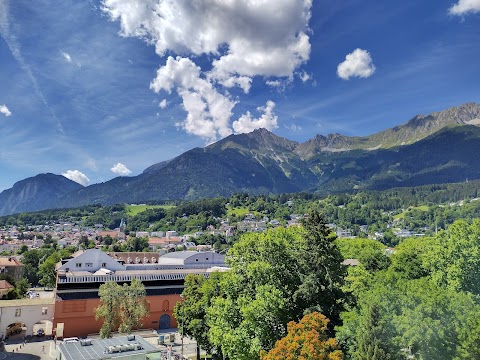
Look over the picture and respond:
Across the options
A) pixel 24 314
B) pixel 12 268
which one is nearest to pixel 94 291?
pixel 24 314

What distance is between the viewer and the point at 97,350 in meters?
29.3

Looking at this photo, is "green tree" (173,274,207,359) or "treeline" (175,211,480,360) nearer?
"treeline" (175,211,480,360)

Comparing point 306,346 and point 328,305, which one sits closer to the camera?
point 306,346

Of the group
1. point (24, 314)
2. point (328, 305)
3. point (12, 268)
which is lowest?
point (24, 314)

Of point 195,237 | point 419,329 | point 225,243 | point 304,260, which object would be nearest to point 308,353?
point 419,329

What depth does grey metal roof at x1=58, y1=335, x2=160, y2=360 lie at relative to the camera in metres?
27.8

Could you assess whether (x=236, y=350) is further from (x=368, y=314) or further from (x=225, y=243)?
(x=225, y=243)

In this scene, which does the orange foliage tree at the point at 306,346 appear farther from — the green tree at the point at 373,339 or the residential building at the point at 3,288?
the residential building at the point at 3,288

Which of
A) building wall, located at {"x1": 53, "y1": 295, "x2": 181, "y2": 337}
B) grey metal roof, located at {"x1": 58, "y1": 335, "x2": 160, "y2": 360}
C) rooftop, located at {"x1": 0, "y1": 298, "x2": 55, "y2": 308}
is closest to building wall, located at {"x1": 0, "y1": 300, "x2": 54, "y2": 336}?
rooftop, located at {"x1": 0, "y1": 298, "x2": 55, "y2": 308}

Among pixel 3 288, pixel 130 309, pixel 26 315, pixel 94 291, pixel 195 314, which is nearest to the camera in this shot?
pixel 195 314

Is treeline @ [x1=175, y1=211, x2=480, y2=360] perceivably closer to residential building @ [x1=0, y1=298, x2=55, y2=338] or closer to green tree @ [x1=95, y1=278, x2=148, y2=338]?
green tree @ [x1=95, y1=278, x2=148, y2=338]

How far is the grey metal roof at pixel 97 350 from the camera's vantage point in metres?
27.8

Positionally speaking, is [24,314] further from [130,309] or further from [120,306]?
[130,309]

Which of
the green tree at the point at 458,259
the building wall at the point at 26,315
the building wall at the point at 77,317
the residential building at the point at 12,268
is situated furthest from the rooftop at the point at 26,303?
the residential building at the point at 12,268
